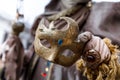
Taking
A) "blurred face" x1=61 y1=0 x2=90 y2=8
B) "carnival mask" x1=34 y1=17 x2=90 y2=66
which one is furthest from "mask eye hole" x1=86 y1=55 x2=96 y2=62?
"blurred face" x1=61 y1=0 x2=90 y2=8

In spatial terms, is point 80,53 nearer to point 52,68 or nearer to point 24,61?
point 52,68

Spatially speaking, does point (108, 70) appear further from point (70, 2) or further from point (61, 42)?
point (70, 2)

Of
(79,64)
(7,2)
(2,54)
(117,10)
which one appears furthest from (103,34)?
(7,2)

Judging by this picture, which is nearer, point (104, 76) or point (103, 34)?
point (104, 76)

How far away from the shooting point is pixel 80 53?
1.63 feet

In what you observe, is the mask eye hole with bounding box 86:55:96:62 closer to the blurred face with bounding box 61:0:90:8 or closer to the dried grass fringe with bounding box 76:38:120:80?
the dried grass fringe with bounding box 76:38:120:80

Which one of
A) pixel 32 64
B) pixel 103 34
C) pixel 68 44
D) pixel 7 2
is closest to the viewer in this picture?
pixel 68 44

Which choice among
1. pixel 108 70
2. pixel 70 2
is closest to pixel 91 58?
pixel 108 70

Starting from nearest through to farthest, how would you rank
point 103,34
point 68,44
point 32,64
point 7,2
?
point 68,44
point 103,34
point 32,64
point 7,2

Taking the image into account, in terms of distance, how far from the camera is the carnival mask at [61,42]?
47 centimetres

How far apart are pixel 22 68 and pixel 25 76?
25 millimetres

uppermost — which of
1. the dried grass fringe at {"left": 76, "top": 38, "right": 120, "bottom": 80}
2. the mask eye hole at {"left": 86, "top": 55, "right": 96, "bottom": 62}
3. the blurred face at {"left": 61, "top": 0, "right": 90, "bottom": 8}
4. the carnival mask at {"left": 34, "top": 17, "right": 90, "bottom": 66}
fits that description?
the carnival mask at {"left": 34, "top": 17, "right": 90, "bottom": 66}

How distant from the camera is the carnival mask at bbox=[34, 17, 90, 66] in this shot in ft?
1.56

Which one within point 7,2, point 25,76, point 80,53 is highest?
point 80,53
